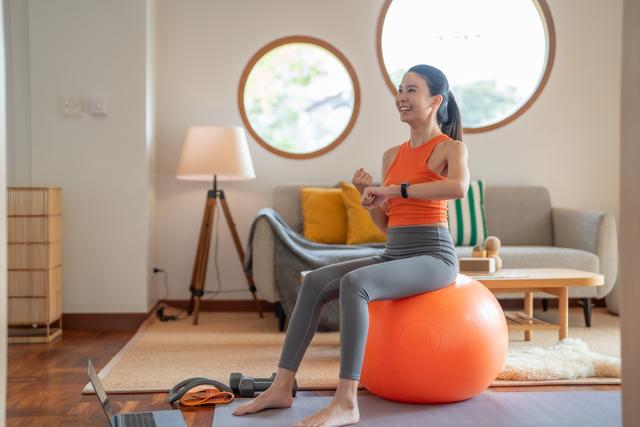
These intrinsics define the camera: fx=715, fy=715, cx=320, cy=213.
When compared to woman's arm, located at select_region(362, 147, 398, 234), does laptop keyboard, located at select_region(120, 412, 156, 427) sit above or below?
below

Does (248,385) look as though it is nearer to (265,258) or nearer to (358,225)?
(265,258)

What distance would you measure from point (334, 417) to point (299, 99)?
3190 millimetres

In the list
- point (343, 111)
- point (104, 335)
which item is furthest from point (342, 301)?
point (343, 111)

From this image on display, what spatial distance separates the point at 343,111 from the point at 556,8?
1.63 metres

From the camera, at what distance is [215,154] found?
431cm

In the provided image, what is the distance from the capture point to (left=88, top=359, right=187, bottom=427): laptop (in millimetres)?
2154

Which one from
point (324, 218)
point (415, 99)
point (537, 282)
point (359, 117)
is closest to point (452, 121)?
point (415, 99)

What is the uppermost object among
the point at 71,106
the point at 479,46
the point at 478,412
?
the point at 479,46

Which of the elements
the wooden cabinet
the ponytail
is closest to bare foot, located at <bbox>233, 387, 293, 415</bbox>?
the ponytail

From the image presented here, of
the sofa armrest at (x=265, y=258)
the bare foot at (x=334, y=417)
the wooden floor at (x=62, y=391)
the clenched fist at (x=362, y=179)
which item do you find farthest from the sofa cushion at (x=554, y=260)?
the bare foot at (x=334, y=417)

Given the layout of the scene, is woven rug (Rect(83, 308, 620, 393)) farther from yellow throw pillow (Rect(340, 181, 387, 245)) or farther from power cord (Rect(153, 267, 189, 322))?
yellow throw pillow (Rect(340, 181, 387, 245))

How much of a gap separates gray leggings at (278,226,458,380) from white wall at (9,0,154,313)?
2061 millimetres

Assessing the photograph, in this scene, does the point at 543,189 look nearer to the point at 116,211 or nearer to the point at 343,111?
the point at 343,111

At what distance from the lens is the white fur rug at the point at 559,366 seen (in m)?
2.89
